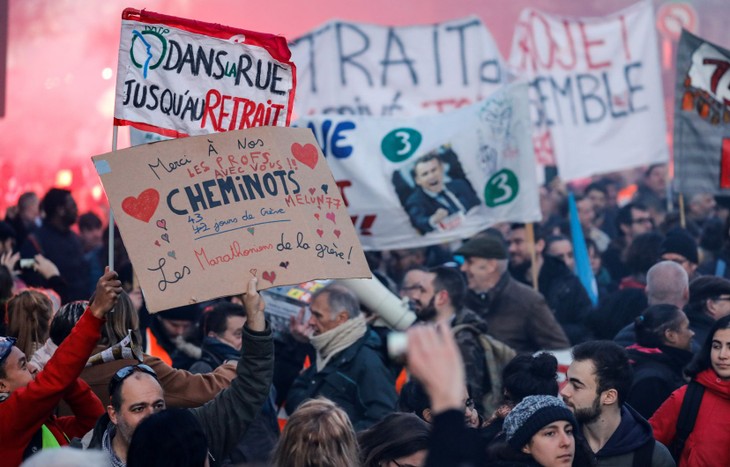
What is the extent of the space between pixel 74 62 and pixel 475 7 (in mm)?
8436

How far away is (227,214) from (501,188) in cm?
468

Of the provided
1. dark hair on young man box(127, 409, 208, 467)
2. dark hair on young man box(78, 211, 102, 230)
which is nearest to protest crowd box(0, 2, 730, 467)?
dark hair on young man box(127, 409, 208, 467)

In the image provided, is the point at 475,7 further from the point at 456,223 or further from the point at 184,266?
the point at 184,266

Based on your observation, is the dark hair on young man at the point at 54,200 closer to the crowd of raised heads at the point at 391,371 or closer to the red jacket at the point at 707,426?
the crowd of raised heads at the point at 391,371

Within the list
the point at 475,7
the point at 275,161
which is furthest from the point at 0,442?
the point at 475,7

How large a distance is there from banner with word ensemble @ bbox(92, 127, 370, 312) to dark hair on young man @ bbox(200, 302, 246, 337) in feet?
5.74

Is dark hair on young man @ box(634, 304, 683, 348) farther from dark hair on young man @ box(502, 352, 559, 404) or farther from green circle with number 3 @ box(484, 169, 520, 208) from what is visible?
green circle with number 3 @ box(484, 169, 520, 208)

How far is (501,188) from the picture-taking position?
29.3 feet

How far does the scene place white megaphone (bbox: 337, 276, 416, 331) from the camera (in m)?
7.25

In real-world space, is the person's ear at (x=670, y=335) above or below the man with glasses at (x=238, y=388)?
below

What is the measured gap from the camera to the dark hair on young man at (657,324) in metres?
5.89

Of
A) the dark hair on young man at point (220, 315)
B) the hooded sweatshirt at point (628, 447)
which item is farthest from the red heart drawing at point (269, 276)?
the dark hair on young man at point (220, 315)

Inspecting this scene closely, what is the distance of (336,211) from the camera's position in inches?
185

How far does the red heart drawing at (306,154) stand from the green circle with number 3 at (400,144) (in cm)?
424
